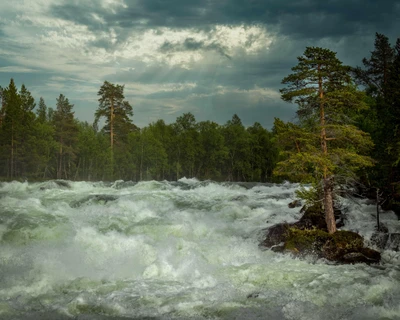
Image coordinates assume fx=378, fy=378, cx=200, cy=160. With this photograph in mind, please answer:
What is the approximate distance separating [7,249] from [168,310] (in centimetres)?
753

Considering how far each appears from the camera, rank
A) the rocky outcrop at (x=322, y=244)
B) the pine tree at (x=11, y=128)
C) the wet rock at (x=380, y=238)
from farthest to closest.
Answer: the pine tree at (x=11, y=128) < the wet rock at (x=380, y=238) < the rocky outcrop at (x=322, y=244)

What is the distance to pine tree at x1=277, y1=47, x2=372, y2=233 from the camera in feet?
45.8

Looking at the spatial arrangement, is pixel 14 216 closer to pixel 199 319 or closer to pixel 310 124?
pixel 199 319

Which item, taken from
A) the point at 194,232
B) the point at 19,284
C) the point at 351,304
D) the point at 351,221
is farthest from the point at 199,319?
the point at 351,221

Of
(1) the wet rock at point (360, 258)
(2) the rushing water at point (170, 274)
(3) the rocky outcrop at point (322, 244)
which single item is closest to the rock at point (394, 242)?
(2) the rushing water at point (170, 274)

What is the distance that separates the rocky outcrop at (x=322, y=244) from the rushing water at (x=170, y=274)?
477mm

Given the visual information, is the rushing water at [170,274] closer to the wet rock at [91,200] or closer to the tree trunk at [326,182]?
the tree trunk at [326,182]

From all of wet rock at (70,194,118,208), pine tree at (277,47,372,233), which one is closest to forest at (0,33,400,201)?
pine tree at (277,47,372,233)

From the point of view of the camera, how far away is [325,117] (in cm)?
1473

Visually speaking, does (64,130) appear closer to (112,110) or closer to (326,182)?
(112,110)

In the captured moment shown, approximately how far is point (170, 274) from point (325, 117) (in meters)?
8.35

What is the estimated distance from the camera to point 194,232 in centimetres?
1681

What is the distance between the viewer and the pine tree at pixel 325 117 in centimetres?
1395

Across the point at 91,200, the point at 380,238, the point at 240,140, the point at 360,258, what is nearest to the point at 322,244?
the point at 360,258
